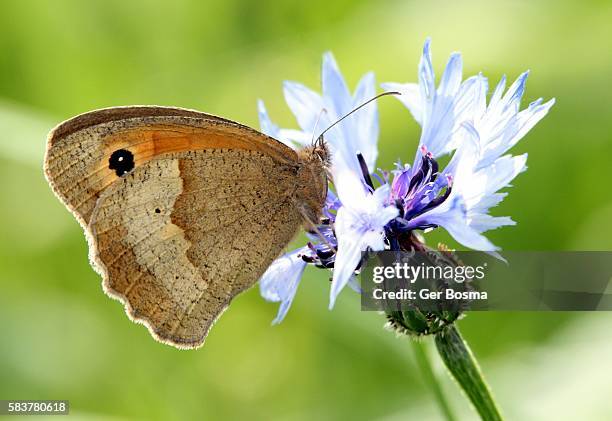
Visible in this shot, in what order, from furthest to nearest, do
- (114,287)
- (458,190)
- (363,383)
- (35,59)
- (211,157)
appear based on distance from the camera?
(35,59) < (363,383) < (211,157) < (114,287) < (458,190)

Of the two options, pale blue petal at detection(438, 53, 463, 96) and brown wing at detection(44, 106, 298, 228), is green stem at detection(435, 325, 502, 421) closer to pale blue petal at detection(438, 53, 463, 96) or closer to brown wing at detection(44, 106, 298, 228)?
pale blue petal at detection(438, 53, 463, 96)

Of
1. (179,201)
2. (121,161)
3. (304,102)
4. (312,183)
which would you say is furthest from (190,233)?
(304,102)

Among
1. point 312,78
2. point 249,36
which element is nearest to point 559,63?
point 312,78

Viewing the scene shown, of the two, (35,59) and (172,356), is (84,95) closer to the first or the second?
(35,59)

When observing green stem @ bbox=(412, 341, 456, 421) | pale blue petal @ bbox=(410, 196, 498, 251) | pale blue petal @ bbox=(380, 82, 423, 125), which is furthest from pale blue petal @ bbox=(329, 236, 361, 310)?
pale blue petal @ bbox=(380, 82, 423, 125)

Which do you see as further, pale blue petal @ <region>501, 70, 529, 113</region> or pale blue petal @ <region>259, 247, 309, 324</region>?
pale blue petal @ <region>259, 247, 309, 324</region>

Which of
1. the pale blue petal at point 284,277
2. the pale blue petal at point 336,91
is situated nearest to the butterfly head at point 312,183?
the pale blue petal at point 284,277
